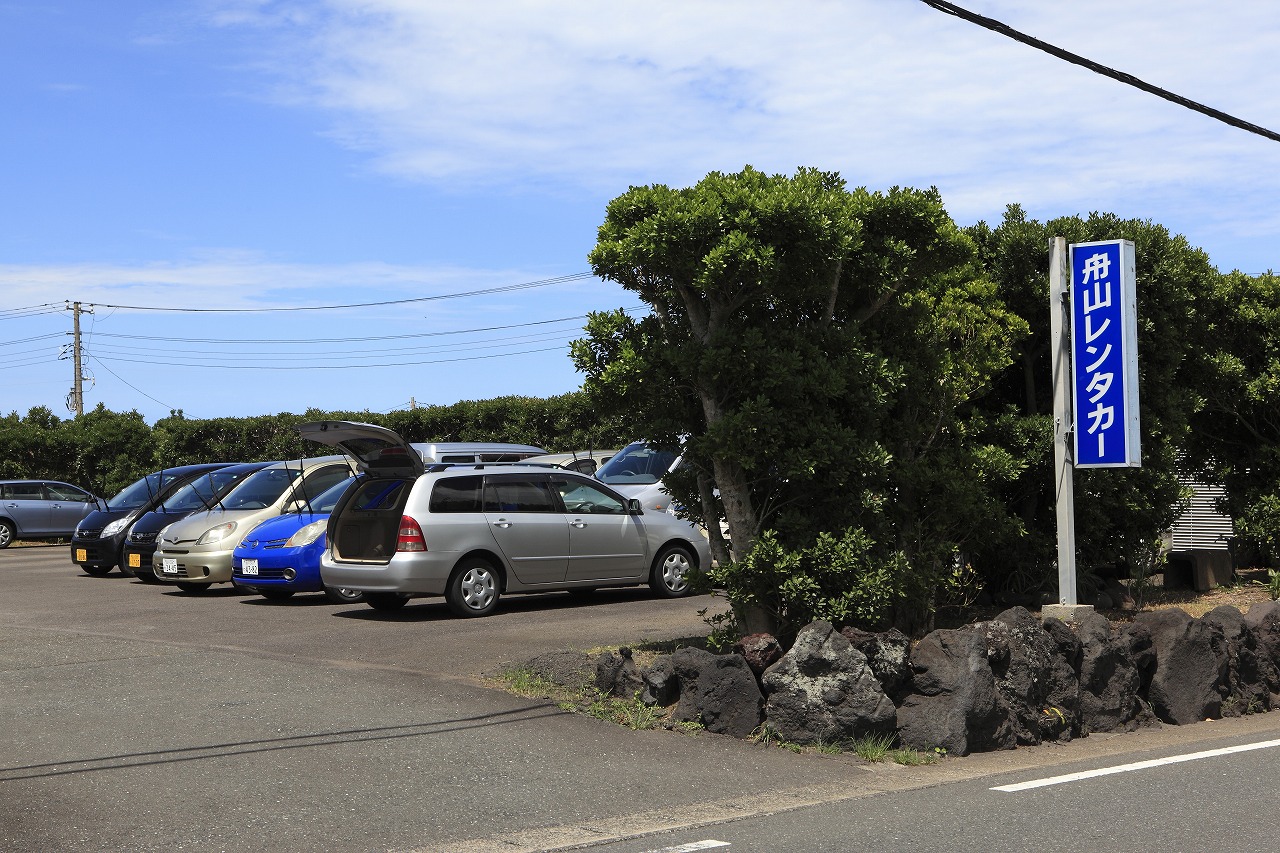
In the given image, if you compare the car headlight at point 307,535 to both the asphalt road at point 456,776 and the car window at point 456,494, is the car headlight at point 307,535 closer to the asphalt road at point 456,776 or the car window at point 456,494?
the car window at point 456,494

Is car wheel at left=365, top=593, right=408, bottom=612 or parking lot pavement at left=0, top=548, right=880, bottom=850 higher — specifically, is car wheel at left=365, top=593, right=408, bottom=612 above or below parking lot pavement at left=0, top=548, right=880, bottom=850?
above

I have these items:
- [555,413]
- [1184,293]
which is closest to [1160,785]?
[1184,293]

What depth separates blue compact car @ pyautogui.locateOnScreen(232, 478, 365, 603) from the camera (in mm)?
15477

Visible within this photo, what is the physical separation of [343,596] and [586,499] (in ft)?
10.2

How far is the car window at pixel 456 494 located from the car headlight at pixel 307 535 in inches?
93.9

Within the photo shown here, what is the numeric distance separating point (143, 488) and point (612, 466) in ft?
27.6

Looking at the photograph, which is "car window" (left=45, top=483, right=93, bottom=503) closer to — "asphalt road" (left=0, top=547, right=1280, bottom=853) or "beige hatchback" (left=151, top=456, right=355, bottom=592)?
"beige hatchback" (left=151, top=456, right=355, bottom=592)

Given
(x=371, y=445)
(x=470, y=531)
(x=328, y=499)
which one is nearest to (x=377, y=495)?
(x=371, y=445)

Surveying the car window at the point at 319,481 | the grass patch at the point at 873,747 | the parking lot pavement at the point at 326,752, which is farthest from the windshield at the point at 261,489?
the grass patch at the point at 873,747

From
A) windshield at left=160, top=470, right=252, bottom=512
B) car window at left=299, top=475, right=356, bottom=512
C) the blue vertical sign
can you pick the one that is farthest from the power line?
windshield at left=160, top=470, right=252, bottom=512

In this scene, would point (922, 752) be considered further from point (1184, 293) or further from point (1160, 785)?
point (1184, 293)

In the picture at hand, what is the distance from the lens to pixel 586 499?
592 inches

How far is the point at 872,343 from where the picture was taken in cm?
1059

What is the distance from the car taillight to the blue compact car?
6.45ft
